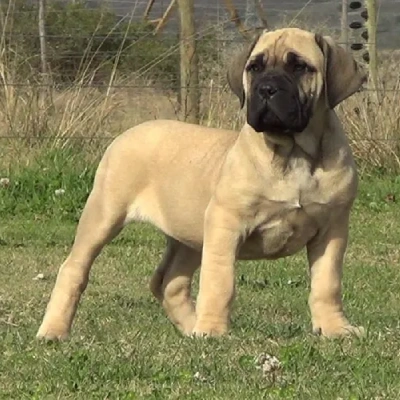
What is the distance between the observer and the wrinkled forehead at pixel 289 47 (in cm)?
593

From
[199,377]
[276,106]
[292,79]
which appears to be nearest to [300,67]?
[292,79]

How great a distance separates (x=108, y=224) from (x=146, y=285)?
6.03 ft

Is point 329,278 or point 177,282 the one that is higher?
point 329,278

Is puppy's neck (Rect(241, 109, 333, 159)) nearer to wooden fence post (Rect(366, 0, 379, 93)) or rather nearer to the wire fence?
the wire fence

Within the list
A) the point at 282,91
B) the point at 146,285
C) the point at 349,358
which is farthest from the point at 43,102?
the point at 349,358

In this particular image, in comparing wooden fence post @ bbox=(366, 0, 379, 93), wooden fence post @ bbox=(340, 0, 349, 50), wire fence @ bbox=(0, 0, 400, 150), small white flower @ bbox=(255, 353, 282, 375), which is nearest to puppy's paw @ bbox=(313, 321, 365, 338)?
small white flower @ bbox=(255, 353, 282, 375)

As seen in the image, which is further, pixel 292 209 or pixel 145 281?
pixel 145 281

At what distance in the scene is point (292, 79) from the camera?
586 centimetres

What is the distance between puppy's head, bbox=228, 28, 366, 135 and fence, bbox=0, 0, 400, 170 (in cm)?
575

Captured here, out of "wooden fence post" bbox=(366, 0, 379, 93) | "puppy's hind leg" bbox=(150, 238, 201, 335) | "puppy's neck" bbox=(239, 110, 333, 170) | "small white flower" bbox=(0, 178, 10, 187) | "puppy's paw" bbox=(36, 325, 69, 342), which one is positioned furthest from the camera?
"wooden fence post" bbox=(366, 0, 379, 93)

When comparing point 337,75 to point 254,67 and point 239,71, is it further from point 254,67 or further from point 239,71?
point 239,71

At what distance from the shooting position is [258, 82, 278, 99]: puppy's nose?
5.70 meters

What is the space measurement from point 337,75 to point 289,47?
259 millimetres

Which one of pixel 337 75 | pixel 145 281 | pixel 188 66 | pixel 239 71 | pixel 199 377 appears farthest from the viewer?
pixel 188 66
